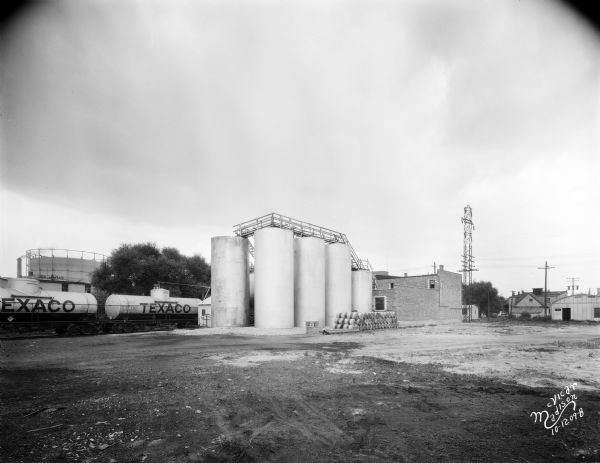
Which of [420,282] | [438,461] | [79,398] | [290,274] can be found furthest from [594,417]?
[420,282]

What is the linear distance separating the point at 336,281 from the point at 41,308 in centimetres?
2075

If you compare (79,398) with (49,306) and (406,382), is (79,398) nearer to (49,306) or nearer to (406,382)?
(406,382)

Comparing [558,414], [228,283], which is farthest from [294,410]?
[228,283]

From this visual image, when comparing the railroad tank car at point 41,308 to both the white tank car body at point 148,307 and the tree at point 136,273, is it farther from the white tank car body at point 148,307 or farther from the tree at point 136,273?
the tree at point 136,273

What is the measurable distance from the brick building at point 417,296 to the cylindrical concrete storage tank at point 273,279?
678 inches

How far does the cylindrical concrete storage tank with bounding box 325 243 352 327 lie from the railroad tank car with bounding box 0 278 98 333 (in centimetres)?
1745

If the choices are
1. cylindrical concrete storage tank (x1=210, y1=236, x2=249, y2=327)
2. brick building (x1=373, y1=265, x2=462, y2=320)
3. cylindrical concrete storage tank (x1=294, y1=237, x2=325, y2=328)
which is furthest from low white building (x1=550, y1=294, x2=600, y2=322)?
cylindrical concrete storage tank (x1=210, y1=236, x2=249, y2=327)

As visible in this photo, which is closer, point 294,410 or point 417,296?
point 294,410

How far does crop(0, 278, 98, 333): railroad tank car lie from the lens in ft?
69.8

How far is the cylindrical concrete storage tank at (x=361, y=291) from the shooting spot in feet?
115

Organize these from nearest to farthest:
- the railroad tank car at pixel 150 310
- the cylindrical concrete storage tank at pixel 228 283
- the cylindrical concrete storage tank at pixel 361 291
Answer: the railroad tank car at pixel 150 310
the cylindrical concrete storage tank at pixel 228 283
the cylindrical concrete storage tank at pixel 361 291

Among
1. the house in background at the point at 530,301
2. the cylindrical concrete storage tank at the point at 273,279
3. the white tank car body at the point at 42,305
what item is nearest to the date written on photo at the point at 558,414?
the cylindrical concrete storage tank at the point at 273,279

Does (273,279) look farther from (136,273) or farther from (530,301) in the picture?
(530,301)

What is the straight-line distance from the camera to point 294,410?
22.1ft
